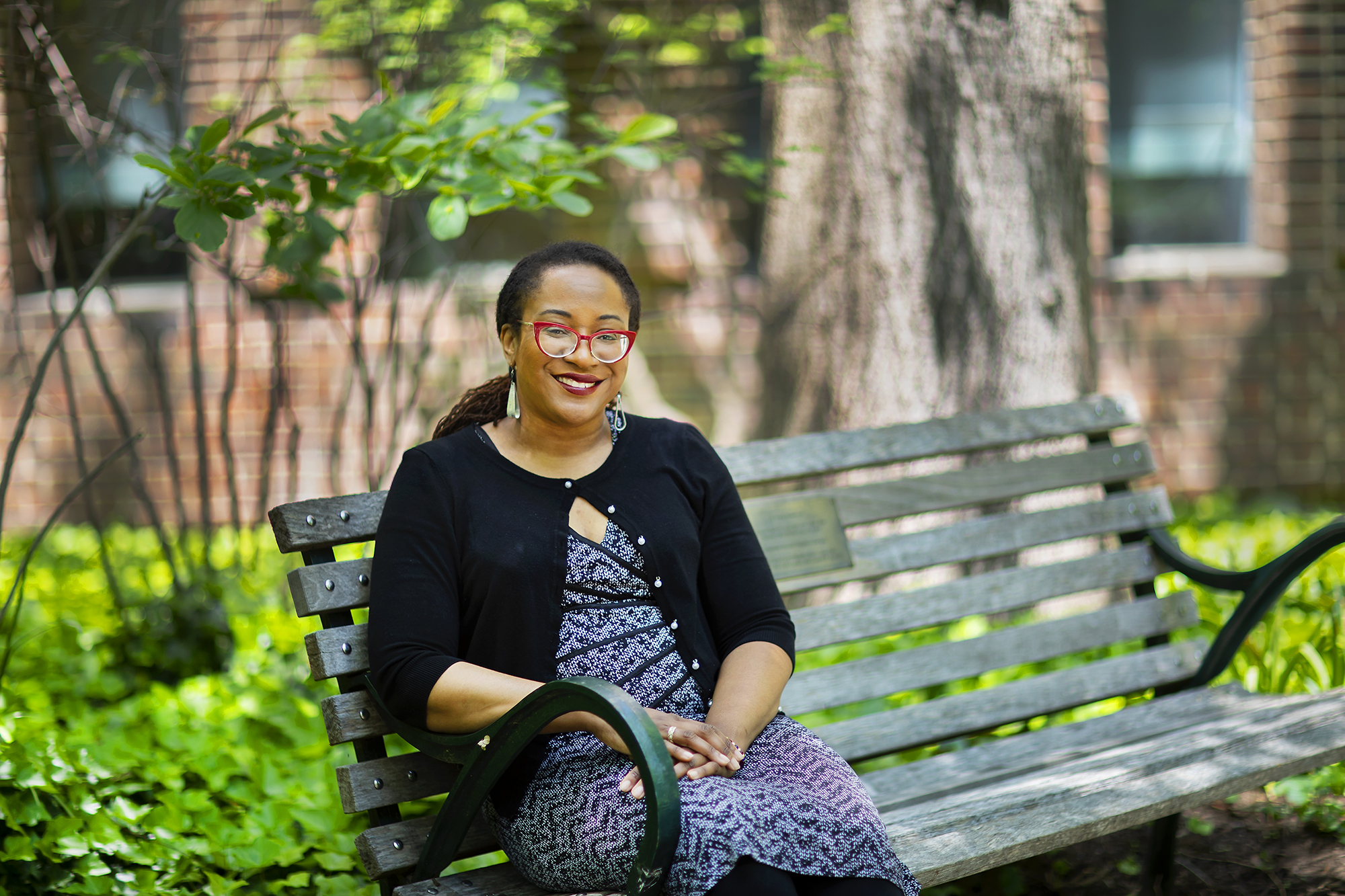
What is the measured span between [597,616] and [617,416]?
0.46 m

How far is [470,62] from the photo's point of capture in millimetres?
4891

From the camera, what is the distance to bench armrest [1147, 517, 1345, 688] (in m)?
2.88

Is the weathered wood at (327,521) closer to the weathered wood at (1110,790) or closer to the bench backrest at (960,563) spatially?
the bench backrest at (960,563)

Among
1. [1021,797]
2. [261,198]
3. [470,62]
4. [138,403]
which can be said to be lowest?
[1021,797]

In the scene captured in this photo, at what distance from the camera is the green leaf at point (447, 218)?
275 centimetres

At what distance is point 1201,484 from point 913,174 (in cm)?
380

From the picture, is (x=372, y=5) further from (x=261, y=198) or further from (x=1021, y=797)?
(x=1021, y=797)

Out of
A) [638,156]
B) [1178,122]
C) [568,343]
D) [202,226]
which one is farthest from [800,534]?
[1178,122]

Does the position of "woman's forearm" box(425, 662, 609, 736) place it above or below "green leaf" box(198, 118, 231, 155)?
below

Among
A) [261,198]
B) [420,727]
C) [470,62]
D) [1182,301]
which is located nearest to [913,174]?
[470,62]

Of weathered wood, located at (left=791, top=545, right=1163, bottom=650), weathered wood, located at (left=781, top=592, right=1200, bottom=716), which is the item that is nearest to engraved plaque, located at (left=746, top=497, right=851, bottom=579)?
weathered wood, located at (left=791, top=545, right=1163, bottom=650)

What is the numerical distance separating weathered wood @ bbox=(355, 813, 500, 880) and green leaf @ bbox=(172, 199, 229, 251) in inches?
49.2

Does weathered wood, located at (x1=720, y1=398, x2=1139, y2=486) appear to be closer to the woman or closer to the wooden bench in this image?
the wooden bench

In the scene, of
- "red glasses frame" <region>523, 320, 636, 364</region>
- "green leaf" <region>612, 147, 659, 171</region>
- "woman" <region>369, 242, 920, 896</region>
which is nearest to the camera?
"woman" <region>369, 242, 920, 896</region>
